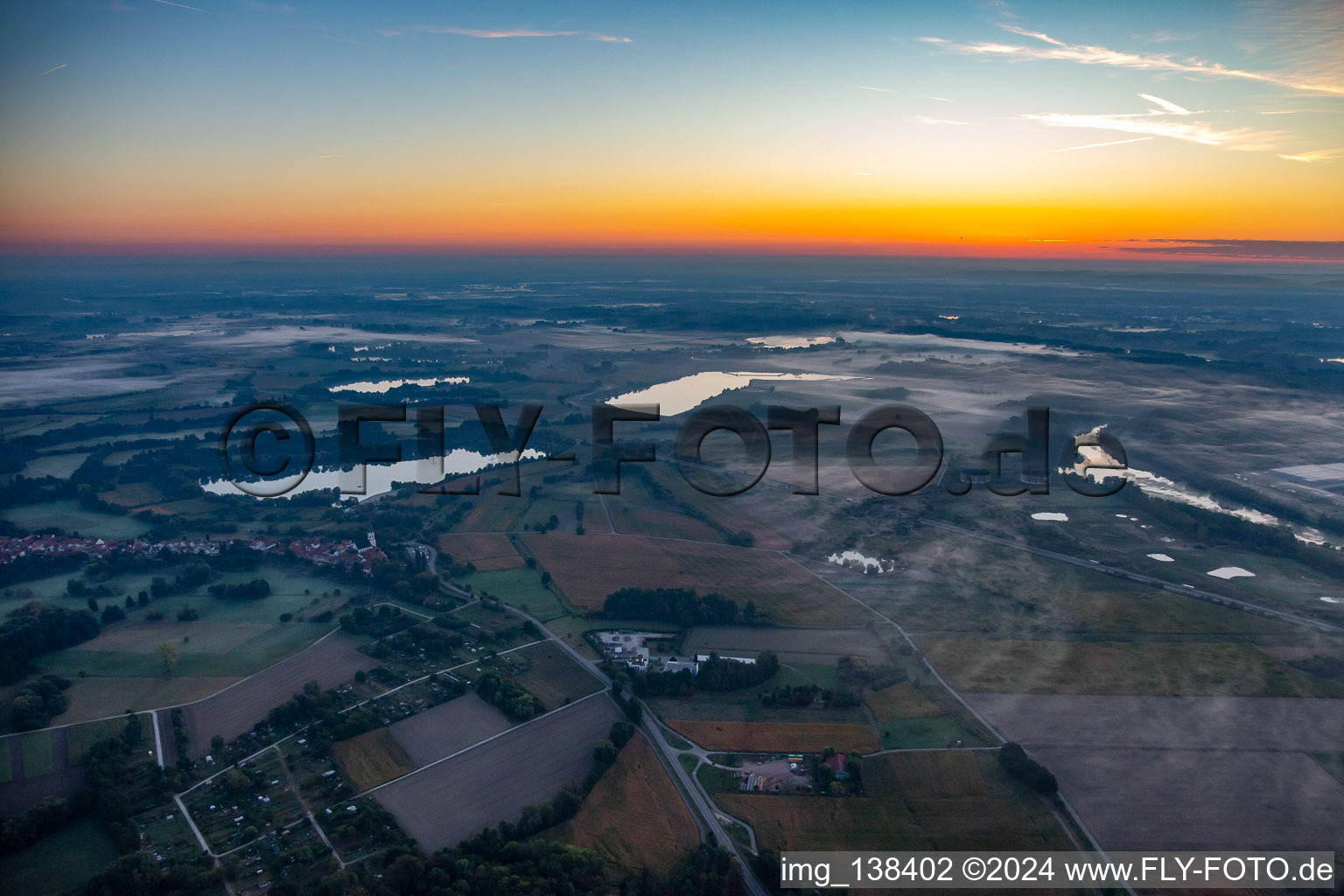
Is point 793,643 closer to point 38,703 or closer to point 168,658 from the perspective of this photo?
point 168,658

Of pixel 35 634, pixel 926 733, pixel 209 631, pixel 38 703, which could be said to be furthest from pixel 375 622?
pixel 926 733

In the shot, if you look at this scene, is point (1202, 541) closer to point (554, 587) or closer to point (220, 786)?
point (554, 587)

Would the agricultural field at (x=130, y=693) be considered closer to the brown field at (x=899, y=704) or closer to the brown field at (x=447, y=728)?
the brown field at (x=447, y=728)

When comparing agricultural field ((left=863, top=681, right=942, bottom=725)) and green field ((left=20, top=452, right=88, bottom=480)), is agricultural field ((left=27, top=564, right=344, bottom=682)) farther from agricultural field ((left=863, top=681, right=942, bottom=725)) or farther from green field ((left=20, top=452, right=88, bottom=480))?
agricultural field ((left=863, top=681, right=942, bottom=725))

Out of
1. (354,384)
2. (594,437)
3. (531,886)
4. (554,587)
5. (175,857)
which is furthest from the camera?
(354,384)

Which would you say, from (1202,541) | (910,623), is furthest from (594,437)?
(1202,541)

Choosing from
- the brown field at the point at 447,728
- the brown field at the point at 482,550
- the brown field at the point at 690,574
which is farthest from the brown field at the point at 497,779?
the brown field at the point at 482,550
